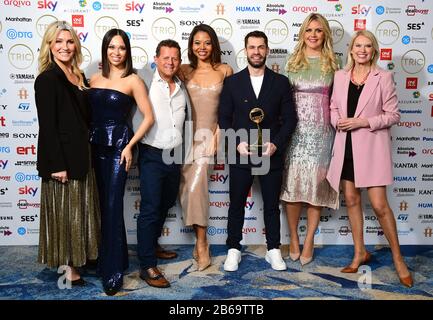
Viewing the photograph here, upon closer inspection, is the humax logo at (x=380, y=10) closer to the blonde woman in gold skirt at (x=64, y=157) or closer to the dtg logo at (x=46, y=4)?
the blonde woman in gold skirt at (x=64, y=157)

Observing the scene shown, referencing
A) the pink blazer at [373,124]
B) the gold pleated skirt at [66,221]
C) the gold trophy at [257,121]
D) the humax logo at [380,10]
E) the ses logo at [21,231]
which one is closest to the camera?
the gold pleated skirt at [66,221]

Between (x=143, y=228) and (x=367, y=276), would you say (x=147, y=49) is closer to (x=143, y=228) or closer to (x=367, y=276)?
(x=143, y=228)

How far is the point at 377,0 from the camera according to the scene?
351cm

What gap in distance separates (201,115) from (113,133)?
67 centimetres

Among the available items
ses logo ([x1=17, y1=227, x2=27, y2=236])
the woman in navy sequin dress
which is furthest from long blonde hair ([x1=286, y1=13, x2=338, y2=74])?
ses logo ([x1=17, y1=227, x2=27, y2=236])

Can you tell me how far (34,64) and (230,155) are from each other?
168 centimetres

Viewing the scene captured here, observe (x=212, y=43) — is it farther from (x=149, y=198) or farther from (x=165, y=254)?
(x=165, y=254)

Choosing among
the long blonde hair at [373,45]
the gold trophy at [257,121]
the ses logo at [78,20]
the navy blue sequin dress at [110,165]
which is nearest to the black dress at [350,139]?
the long blonde hair at [373,45]

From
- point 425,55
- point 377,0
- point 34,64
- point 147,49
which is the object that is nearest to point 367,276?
point 425,55

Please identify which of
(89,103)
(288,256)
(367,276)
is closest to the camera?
(89,103)

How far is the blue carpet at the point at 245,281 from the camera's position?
9.23 ft

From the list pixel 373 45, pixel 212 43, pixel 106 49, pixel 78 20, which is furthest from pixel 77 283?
pixel 373 45

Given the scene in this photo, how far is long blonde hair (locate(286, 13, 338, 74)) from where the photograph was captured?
A: 3.12 metres

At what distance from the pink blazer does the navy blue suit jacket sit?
1.11 ft
